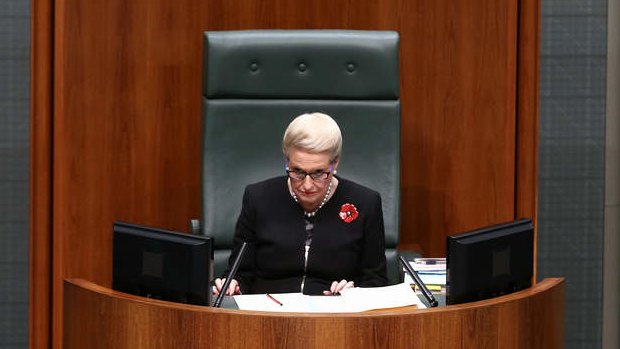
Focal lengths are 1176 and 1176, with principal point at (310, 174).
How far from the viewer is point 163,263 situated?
2406 mm

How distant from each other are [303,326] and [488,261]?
1.39 feet

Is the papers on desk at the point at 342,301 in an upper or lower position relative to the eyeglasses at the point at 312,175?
lower

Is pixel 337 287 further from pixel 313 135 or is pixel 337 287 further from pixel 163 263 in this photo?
pixel 163 263

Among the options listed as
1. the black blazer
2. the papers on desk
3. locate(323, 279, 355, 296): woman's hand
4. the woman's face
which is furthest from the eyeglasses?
the papers on desk

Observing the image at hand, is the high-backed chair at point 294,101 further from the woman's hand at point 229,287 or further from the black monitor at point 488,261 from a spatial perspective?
the black monitor at point 488,261

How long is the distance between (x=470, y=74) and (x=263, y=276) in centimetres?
110

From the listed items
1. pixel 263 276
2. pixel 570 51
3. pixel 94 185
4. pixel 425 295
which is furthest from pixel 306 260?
pixel 570 51

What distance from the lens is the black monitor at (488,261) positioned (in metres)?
2.40

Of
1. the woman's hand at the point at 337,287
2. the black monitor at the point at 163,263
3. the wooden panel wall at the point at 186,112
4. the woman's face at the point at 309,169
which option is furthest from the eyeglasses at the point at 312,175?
the wooden panel wall at the point at 186,112

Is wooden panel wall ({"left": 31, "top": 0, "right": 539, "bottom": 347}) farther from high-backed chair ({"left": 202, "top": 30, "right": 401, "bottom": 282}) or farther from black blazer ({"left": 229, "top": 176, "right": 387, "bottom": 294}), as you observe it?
black blazer ({"left": 229, "top": 176, "right": 387, "bottom": 294})

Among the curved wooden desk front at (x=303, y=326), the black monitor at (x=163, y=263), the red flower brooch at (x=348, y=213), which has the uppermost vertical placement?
the red flower brooch at (x=348, y=213)

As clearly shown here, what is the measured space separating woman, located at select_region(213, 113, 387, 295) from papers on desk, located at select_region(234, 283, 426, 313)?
0.39m

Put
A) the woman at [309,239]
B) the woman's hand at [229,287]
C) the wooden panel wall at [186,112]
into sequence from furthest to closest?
1. the wooden panel wall at [186,112]
2. the woman at [309,239]
3. the woman's hand at [229,287]

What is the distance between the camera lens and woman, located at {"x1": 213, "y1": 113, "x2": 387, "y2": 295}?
3.00m
